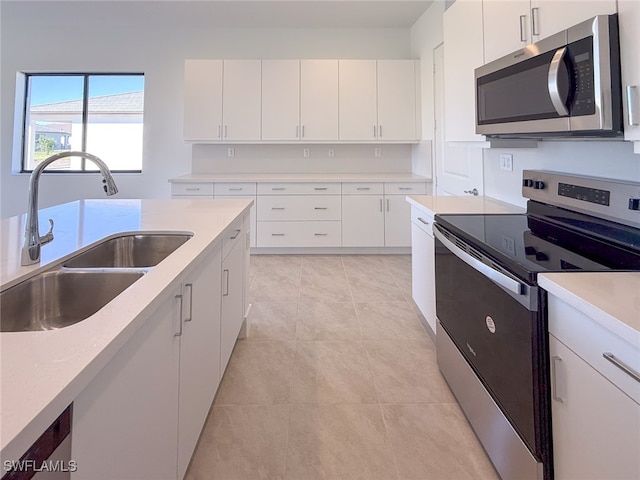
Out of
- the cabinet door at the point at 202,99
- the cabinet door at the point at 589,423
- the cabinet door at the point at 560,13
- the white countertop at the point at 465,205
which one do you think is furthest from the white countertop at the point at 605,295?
the cabinet door at the point at 202,99

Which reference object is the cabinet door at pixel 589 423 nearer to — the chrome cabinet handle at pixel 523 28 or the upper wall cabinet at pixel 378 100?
the chrome cabinet handle at pixel 523 28

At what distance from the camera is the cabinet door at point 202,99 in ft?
14.6

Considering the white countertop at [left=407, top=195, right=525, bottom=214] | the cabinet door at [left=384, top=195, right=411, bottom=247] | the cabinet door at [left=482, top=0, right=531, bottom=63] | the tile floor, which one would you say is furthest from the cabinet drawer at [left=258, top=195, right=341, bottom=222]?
the cabinet door at [left=482, top=0, right=531, bottom=63]

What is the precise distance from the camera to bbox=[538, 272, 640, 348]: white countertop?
2.35ft

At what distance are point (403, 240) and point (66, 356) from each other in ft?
13.4

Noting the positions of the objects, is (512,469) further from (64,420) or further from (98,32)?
(98,32)

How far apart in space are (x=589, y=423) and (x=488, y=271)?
0.49 m

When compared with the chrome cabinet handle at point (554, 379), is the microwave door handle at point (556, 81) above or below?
above

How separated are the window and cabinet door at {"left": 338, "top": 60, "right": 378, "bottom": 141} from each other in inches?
105

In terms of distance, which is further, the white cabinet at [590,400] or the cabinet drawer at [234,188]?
the cabinet drawer at [234,188]

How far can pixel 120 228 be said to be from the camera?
166cm

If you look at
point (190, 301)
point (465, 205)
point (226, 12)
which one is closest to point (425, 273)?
point (465, 205)

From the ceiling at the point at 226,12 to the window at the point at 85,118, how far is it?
2.24 feet

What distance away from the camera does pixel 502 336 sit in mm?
1201
